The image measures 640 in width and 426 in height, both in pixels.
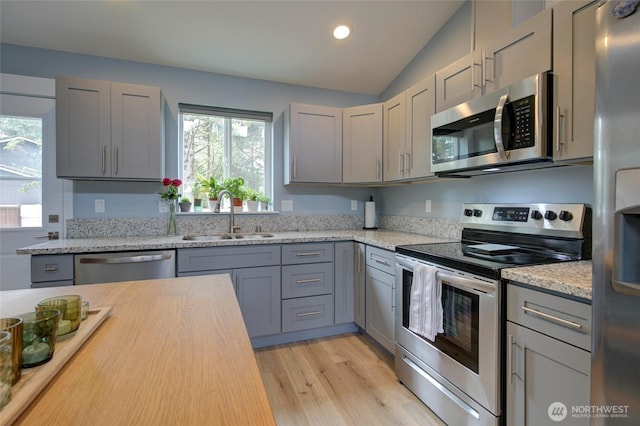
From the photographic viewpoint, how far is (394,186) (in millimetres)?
3305

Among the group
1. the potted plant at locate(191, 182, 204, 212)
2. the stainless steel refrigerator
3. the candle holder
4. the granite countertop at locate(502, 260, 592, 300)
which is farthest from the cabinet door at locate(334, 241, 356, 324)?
the candle holder

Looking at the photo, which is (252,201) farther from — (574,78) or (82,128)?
(574,78)

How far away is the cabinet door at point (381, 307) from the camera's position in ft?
7.34

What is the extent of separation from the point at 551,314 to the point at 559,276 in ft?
0.52

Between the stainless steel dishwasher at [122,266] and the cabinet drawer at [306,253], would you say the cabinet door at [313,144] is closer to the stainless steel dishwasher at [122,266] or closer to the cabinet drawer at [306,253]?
the cabinet drawer at [306,253]

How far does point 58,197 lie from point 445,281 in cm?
298

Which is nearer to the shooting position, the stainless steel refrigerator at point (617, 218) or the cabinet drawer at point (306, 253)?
the stainless steel refrigerator at point (617, 218)

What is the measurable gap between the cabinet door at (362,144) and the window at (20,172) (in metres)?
2.57

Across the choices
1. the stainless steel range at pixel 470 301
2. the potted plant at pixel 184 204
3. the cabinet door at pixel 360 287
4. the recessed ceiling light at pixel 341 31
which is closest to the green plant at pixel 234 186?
the potted plant at pixel 184 204

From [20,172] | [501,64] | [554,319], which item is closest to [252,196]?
[20,172]

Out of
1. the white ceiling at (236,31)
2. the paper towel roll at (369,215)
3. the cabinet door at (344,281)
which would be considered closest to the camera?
the white ceiling at (236,31)

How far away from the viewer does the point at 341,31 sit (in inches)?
103

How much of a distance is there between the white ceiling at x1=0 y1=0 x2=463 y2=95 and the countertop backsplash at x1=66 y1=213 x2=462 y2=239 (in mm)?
1421
